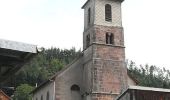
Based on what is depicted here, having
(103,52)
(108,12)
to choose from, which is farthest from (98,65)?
(108,12)

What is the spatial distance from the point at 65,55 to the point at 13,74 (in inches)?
4660

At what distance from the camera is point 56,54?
414 ft

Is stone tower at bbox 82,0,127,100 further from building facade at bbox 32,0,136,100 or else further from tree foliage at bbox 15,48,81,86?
tree foliage at bbox 15,48,81,86

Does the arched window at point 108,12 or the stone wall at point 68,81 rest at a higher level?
the arched window at point 108,12

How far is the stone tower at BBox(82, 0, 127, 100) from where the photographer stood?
3312 centimetres

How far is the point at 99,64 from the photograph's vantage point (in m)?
33.8

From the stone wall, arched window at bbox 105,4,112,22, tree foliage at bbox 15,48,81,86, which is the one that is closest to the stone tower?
arched window at bbox 105,4,112,22

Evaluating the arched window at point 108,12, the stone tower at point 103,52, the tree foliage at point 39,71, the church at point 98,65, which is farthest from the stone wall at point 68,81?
the tree foliage at point 39,71

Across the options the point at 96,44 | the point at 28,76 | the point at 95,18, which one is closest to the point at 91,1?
the point at 95,18

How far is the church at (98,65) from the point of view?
33281 mm

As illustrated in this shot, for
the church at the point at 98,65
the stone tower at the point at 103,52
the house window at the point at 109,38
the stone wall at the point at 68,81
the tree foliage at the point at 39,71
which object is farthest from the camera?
the tree foliage at the point at 39,71

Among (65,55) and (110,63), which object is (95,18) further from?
(65,55)

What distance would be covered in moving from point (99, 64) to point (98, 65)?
0.54 feet

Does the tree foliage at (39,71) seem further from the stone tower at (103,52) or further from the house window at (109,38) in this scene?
the house window at (109,38)
